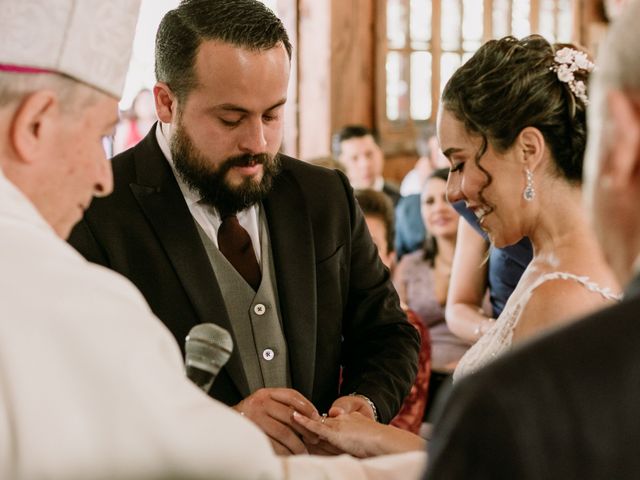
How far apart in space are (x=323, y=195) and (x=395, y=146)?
27.2 feet

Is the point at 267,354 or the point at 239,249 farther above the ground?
the point at 239,249

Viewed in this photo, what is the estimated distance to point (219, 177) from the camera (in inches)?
100

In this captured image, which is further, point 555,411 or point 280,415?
point 280,415

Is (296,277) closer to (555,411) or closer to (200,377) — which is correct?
(200,377)

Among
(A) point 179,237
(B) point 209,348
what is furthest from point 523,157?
(B) point 209,348

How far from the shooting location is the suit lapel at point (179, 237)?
2.43 metres

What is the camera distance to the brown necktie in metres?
2.54

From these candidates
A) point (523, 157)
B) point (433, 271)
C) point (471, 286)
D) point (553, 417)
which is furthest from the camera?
point (433, 271)

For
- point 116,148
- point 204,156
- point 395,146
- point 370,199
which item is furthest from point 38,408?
point 395,146

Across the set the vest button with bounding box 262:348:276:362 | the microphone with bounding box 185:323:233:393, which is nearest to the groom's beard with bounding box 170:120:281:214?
the vest button with bounding box 262:348:276:362

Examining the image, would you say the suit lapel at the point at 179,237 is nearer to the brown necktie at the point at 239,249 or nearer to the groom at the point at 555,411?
the brown necktie at the point at 239,249

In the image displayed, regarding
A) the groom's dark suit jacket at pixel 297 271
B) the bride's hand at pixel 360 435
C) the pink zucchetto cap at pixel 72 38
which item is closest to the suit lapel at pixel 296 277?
the groom's dark suit jacket at pixel 297 271

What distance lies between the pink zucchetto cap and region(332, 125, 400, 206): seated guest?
6.33m

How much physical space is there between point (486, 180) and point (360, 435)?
2.14ft
